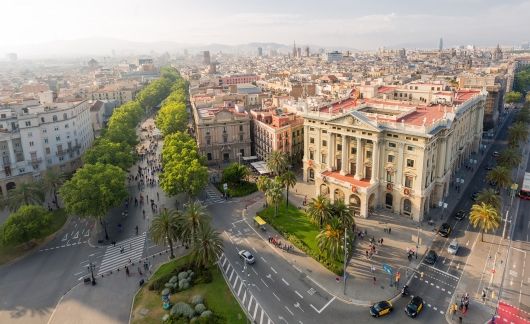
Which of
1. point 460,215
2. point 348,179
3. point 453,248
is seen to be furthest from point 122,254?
point 460,215

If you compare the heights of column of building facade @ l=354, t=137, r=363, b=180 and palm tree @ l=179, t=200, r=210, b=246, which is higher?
column of building facade @ l=354, t=137, r=363, b=180

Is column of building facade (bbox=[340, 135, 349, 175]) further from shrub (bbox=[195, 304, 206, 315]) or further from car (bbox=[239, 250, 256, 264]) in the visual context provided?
shrub (bbox=[195, 304, 206, 315])

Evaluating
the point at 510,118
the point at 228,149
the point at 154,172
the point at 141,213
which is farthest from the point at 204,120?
the point at 510,118

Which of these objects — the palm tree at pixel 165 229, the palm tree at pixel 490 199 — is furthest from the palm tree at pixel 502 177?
the palm tree at pixel 165 229

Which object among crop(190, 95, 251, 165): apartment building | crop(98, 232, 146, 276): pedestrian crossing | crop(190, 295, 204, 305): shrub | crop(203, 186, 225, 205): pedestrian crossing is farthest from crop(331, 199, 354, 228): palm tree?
crop(190, 95, 251, 165): apartment building

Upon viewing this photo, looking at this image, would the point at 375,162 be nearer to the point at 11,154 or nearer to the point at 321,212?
the point at 321,212

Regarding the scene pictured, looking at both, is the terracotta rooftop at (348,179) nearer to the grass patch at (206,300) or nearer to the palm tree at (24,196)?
the grass patch at (206,300)
